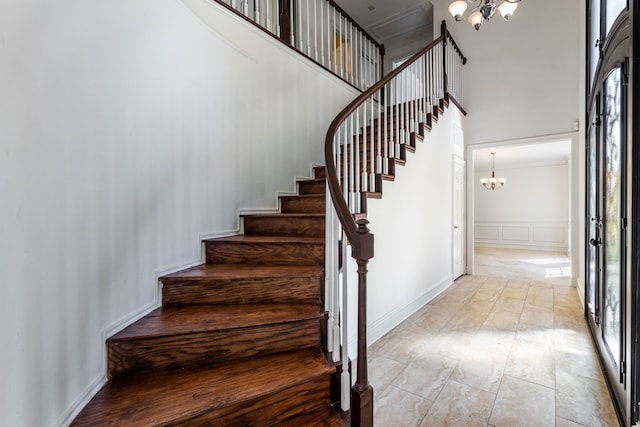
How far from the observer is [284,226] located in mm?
2502

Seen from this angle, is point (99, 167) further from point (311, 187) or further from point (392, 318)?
point (392, 318)

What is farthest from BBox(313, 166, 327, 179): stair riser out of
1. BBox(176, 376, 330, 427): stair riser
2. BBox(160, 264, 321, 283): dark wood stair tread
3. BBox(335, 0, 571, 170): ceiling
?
BBox(335, 0, 571, 170): ceiling

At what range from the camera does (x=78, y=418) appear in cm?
115

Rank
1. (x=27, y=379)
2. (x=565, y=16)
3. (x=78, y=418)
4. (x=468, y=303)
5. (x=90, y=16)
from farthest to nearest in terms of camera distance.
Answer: (x=565, y=16), (x=468, y=303), (x=90, y=16), (x=78, y=418), (x=27, y=379)

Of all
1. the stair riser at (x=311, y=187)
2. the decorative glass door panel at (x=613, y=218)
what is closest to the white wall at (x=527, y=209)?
the decorative glass door panel at (x=613, y=218)

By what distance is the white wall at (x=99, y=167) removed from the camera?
0.99m

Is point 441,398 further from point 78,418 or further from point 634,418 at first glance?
point 78,418

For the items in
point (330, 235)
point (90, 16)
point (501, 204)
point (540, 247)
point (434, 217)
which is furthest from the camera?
point (501, 204)

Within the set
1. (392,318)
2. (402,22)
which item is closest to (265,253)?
(392,318)

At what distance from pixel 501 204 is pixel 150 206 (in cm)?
911

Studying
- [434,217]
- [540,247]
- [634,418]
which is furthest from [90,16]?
[540,247]

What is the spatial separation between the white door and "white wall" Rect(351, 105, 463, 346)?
184mm

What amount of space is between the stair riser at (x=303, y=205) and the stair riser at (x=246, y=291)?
96 centimetres

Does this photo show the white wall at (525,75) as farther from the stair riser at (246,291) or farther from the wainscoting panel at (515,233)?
the wainscoting panel at (515,233)
